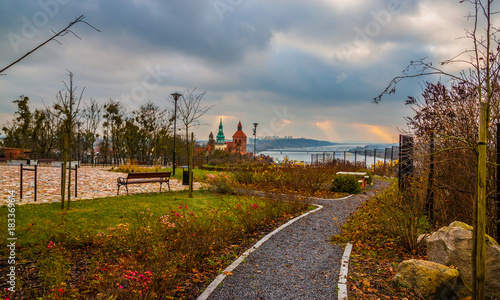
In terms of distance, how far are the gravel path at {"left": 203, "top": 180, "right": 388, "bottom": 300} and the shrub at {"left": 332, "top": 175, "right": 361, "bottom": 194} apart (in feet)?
19.4

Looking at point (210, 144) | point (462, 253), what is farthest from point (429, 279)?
point (210, 144)

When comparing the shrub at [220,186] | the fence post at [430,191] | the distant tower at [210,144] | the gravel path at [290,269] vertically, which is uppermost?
the distant tower at [210,144]

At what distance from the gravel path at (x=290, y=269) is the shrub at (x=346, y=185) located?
5915 mm

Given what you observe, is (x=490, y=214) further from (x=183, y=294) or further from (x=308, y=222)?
(x=183, y=294)

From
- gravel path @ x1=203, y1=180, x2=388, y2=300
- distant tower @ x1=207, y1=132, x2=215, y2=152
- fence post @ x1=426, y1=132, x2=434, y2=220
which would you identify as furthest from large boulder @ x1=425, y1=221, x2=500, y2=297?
distant tower @ x1=207, y1=132, x2=215, y2=152

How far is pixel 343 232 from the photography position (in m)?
6.57

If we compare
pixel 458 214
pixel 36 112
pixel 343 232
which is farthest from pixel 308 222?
pixel 36 112

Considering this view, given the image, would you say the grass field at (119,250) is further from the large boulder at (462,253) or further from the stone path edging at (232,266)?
the large boulder at (462,253)

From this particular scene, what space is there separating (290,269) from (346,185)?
8.74m

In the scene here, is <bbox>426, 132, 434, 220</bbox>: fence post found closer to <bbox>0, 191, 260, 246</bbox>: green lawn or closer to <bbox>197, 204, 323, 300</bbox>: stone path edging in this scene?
<bbox>197, 204, 323, 300</bbox>: stone path edging

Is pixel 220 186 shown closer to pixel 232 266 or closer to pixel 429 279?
pixel 232 266

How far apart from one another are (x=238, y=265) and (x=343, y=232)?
9.67ft

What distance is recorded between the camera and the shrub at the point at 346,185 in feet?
41.3

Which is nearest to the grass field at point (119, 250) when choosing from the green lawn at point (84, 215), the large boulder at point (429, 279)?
the green lawn at point (84, 215)
